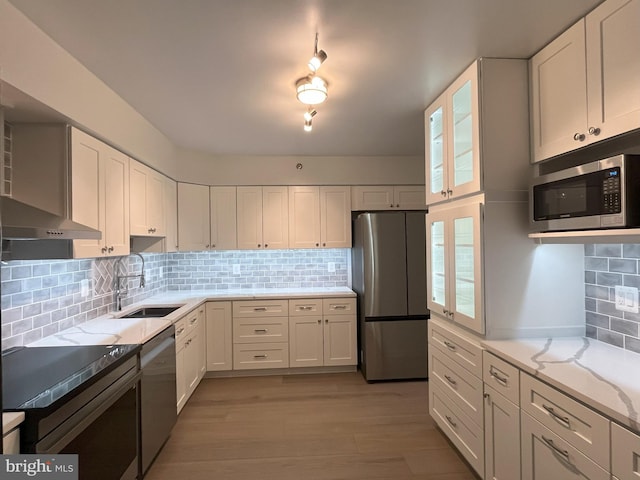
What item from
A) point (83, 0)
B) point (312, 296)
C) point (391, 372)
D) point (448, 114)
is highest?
point (83, 0)

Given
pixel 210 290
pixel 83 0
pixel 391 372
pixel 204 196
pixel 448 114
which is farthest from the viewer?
pixel 210 290

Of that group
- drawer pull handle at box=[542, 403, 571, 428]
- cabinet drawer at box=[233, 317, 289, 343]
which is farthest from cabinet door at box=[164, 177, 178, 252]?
drawer pull handle at box=[542, 403, 571, 428]

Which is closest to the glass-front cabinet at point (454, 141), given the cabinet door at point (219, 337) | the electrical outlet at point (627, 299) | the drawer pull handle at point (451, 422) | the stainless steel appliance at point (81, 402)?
the electrical outlet at point (627, 299)

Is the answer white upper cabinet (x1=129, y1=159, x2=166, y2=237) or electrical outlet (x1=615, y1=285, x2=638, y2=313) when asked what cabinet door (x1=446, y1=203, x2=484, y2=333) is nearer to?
electrical outlet (x1=615, y1=285, x2=638, y2=313)

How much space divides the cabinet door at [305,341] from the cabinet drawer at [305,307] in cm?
3

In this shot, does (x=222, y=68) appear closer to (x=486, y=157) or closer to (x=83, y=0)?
(x=83, y=0)

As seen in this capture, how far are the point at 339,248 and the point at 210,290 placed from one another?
5.46ft

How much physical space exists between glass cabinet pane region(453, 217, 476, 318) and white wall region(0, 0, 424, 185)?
2047 mm

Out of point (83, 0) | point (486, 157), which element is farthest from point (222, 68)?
point (486, 157)

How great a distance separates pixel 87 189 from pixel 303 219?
7.66ft

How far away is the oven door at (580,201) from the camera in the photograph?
133cm

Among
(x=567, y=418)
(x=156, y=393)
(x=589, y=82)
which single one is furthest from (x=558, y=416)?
(x=156, y=393)

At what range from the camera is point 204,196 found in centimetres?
396

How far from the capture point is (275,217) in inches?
159
